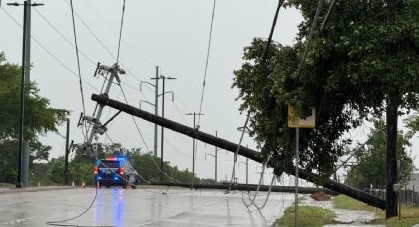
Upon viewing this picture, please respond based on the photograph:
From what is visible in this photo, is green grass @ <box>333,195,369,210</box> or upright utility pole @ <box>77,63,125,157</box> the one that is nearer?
upright utility pole @ <box>77,63,125,157</box>

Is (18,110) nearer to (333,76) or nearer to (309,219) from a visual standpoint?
(309,219)

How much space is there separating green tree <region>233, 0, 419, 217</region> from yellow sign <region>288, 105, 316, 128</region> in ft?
0.54

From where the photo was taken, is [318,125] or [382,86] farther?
[318,125]

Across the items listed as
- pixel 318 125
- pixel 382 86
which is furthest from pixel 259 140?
pixel 382 86

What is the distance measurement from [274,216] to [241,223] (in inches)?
137

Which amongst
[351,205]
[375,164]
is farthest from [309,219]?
[375,164]

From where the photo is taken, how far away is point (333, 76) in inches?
510

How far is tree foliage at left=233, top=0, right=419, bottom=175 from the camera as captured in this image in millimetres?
12383

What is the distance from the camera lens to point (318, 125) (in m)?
15.5

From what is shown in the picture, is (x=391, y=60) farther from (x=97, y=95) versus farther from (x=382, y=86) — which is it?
(x=97, y=95)

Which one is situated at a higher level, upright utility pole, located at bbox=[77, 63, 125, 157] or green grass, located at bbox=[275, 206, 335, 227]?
upright utility pole, located at bbox=[77, 63, 125, 157]

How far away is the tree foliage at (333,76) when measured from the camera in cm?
1238

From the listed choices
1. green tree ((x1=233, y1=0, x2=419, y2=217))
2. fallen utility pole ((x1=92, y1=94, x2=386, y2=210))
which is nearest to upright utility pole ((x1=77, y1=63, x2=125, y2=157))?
fallen utility pole ((x1=92, y1=94, x2=386, y2=210))

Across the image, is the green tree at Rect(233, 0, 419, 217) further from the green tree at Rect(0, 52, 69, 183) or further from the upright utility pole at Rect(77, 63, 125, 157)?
the green tree at Rect(0, 52, 69, 183)
